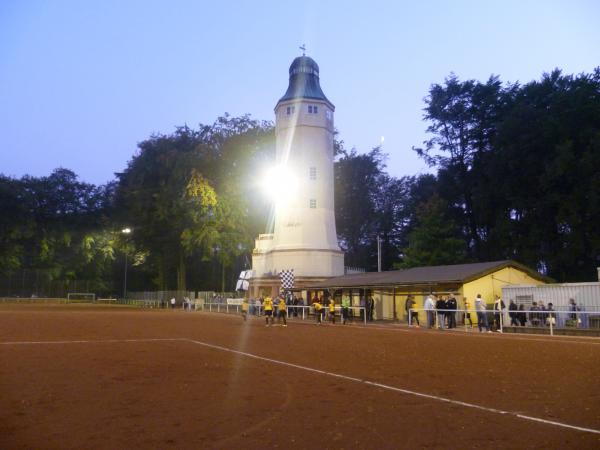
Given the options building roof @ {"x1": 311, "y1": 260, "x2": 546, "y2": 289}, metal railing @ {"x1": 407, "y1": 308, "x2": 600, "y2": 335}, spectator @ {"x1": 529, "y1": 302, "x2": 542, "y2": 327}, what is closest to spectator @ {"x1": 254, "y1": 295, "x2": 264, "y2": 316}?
building roof @ {"x1": 311, "y1": 260, "x2": 546, "y2": 289}

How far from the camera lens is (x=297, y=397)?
9336 millimetres

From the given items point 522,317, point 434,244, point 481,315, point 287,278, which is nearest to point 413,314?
point 481,315

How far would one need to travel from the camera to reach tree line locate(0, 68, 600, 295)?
45.5 m

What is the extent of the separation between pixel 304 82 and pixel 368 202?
74.7ft

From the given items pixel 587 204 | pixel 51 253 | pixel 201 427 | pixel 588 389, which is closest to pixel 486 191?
pixel 587 204

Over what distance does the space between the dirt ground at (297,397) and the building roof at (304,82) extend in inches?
1463

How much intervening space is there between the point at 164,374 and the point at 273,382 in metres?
2.51

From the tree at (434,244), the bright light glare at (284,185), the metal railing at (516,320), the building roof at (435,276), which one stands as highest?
the bright light glare at (284,185)

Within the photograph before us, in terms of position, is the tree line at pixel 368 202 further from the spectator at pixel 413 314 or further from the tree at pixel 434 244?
the spectator at pixel 413 314

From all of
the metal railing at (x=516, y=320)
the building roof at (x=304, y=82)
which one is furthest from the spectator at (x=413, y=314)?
the building roof at (x=304, y=82)

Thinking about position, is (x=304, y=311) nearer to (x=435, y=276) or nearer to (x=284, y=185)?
(x=435, y=276)

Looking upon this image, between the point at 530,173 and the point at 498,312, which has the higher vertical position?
the point at 530,173

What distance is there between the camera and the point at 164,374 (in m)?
11.8

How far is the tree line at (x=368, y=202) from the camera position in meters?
45.5
